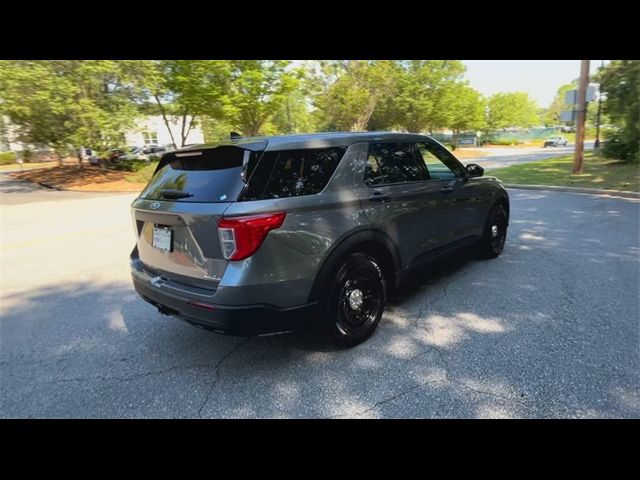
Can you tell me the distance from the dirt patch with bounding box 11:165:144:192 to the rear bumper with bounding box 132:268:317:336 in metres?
16.8

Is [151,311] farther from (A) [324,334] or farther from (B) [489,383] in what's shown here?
(B) [489,383]

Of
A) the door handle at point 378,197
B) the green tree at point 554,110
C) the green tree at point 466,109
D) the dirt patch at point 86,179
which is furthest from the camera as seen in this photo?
the green tree at point 554,110

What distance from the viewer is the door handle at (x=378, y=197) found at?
10.5 feet

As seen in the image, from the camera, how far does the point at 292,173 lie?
9.07ft

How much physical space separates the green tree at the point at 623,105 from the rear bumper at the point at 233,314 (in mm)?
14142

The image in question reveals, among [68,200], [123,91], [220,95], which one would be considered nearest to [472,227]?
[68,200]

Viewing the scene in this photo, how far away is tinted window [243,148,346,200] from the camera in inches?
102

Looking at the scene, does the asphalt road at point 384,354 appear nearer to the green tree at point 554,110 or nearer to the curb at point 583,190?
the curb at point 583,190

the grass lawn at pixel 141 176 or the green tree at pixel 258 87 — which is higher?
the green tree at pixel 258 87

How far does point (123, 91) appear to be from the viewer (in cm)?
1959

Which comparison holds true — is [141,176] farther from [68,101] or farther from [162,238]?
[162,238]

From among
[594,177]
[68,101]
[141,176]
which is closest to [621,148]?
[594,177]

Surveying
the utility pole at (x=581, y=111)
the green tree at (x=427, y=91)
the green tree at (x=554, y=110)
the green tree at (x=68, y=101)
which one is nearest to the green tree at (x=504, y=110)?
the green tree at (x=427, y=91)

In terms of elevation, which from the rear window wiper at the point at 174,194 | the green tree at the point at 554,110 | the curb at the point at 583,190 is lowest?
the curb at the point at 583,190
